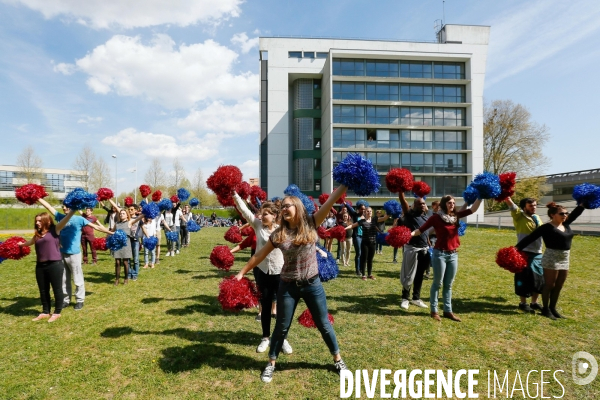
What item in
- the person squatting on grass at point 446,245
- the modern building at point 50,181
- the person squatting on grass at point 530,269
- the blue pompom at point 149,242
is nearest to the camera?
the person squatting on grass at point 446,245

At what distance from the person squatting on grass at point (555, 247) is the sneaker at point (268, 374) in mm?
5035

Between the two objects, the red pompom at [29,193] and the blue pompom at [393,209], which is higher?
the red pompom at [29,193]

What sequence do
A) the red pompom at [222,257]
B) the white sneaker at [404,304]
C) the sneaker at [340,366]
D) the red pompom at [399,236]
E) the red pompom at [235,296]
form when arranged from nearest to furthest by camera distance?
the sneaker at [340,366], the red pompom at [235,296], the red pompom at [222,257], the red pompom at [399,236], the white sneaker at [404,304]

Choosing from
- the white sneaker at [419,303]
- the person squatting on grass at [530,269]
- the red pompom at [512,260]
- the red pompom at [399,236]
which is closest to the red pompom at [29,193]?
the red pompom at [399,236]

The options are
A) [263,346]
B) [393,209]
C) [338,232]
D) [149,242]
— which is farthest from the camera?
[149,242]

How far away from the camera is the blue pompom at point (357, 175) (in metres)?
3.77

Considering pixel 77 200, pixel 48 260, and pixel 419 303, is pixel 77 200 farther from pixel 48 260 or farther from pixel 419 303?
pixel 419 303

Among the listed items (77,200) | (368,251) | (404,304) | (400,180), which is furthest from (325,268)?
(77,200)

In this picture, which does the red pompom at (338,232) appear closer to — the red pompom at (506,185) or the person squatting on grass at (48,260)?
the red pompom at (506,185)

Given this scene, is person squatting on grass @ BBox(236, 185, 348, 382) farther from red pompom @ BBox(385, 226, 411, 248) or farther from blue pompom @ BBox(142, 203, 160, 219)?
blue pompom @ BBox(142, 203, 160, 219)

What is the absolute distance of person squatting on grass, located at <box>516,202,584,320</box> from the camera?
5621mm

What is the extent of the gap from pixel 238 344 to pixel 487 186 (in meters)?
4.80

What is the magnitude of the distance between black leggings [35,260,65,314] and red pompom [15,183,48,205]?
1.21 meters

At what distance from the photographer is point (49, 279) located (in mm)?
5992
